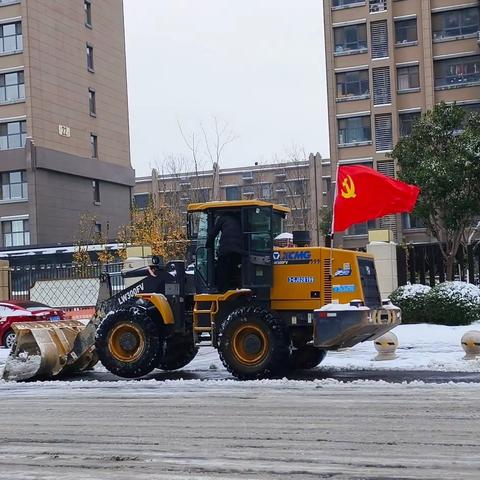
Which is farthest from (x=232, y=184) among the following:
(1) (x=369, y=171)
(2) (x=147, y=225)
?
(1) (x=369, y=171)

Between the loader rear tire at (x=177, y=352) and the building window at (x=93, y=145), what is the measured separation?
4362 centimetres

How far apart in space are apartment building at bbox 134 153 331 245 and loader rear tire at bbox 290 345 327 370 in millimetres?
44859

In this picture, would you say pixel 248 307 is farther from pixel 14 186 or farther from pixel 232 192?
pixel 232 192

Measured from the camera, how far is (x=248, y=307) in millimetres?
13211

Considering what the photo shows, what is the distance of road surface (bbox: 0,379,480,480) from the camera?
7.20 meters

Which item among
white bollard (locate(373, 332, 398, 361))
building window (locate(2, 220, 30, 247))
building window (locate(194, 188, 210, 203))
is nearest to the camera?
white bollard (locate(373, 332, 398, 361))

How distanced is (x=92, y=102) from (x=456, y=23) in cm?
2505

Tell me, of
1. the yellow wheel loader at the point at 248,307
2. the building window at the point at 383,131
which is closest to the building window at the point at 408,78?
the building window at the point at 383,131

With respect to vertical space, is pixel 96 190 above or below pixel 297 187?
below

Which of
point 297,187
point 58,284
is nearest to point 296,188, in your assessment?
point 297,187

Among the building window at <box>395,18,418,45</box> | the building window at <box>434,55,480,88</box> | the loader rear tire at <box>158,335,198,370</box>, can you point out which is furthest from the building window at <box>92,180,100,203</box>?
the loader rear tire at <box>158,335,198,370</box>

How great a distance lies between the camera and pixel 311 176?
75.4m

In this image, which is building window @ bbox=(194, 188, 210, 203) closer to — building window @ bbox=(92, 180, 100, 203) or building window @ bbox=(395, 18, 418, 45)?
building window @ bbox=(92, 180, 100, 203)

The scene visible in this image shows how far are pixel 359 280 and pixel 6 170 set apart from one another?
4275 centimetres
